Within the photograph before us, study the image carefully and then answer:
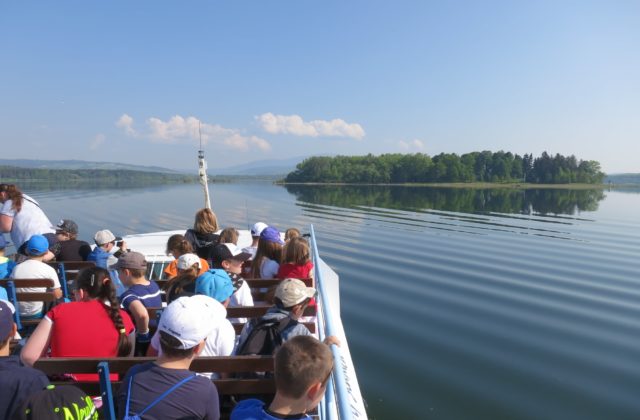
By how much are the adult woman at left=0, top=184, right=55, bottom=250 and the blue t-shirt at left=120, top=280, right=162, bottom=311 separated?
3.29 m

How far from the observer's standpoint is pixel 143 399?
2.18 metres

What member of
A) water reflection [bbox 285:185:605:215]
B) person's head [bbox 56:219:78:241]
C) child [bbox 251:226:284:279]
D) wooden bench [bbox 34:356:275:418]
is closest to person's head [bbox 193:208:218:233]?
child [bbox 251:226:284:279]

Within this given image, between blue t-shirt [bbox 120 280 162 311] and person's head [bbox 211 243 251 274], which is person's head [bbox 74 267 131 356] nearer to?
blue t-shirt [bbox 120 280 162 311]

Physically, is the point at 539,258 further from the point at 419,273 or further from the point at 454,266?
the point at 419,273

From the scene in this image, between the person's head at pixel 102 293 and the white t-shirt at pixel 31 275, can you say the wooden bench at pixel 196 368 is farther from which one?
the white t-shirt at pixel 31 275

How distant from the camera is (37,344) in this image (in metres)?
2.70

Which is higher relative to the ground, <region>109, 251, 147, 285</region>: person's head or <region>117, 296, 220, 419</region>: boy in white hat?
<region>109, 251, 147, 285</region>: person's head

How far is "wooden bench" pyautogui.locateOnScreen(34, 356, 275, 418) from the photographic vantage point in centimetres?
252

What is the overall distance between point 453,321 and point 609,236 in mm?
16843

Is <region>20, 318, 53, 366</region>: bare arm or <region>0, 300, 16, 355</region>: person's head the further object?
<region>20, 318, 53, 366</region>: bare arm

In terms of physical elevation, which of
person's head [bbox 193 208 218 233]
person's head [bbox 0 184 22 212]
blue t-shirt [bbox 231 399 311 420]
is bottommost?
blue t-shirt [bbox 231 399 311 420]

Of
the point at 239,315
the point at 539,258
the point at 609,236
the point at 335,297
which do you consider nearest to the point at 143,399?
the point at 239,315

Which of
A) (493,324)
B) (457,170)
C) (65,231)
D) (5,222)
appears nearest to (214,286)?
(65,231)

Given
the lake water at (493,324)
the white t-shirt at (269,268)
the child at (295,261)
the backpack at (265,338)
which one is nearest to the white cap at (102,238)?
the white t-shirt at (269,268)
